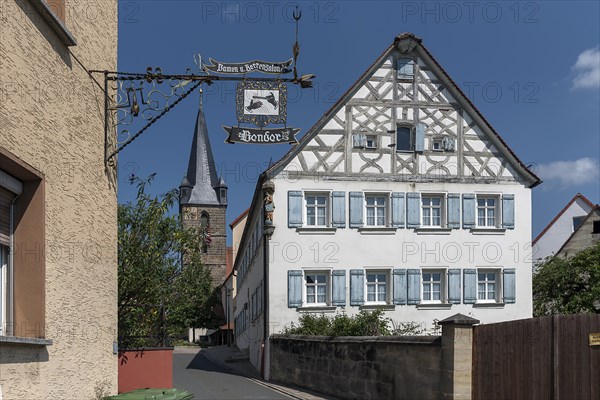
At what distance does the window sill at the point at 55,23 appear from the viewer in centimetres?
699

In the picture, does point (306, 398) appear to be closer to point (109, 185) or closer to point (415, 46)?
point (109, 185)

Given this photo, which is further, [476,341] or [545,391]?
[476,341]

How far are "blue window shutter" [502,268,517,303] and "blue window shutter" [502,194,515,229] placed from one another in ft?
5.16

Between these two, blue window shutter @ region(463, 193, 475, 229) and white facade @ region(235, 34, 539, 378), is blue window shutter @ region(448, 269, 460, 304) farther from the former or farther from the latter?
blue window shutter @ region(463, 193, 475, 229)

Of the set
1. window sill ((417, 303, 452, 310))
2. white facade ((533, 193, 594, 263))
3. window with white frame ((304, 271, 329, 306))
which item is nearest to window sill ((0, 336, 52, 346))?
window with white frame ((304, 271, 329, 306))

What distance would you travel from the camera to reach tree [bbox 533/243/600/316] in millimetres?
29000

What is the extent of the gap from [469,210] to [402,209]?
244cm

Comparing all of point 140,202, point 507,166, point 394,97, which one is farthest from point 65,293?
point 507,166

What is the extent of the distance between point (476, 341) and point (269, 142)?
4265 mm

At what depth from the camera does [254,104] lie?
10.1 metres

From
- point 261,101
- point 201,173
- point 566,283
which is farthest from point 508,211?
point 201,173

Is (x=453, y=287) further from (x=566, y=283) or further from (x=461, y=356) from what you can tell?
(x=461, y=356)

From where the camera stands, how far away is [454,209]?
85.7 ft

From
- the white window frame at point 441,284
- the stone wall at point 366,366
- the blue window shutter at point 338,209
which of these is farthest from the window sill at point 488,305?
the stone wall at point 366,366
